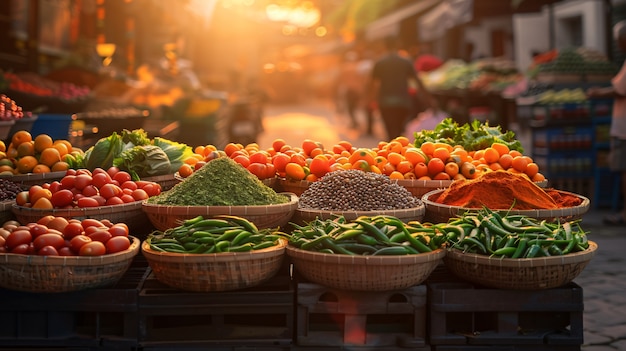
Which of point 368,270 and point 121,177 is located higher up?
point 121,177

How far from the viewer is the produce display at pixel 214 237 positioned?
12.8 feet

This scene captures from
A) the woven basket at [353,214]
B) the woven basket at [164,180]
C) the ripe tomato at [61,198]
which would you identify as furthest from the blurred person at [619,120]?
the ripe tomato at [61,198]

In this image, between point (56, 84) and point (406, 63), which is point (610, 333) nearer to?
point (56, 84)

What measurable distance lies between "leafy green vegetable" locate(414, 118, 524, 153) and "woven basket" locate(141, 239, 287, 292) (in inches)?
121

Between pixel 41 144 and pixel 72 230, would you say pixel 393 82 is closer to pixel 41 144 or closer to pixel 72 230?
pixel 41 144

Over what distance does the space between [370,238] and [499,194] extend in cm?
123

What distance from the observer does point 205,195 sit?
439cm

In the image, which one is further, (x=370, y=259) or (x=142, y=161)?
(x=142, y=161)

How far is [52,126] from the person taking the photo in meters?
7.34

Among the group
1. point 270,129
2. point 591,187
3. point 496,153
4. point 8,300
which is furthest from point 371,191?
point 270,129

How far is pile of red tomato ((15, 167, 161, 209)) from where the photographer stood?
4.54 meters

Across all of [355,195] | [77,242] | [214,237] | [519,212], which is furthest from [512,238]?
[77,242]

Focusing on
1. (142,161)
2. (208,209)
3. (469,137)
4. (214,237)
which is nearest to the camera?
(214,237)

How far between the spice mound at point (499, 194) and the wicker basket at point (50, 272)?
215cm
